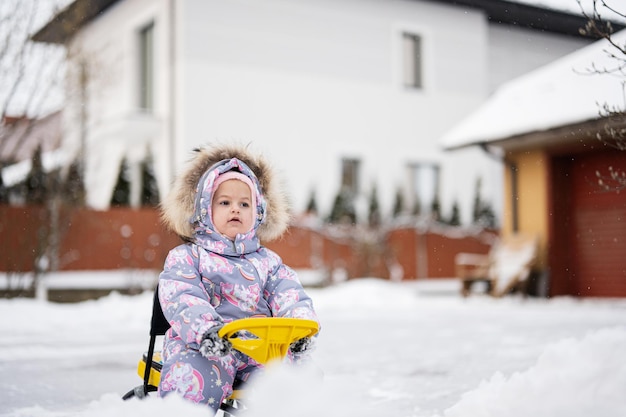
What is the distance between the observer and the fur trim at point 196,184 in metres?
3.49

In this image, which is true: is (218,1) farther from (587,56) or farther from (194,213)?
(194,213)

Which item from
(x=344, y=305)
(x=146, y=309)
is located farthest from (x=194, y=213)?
(x=344, y=305)

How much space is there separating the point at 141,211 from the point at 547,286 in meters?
7.75

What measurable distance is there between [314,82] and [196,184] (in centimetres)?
1566

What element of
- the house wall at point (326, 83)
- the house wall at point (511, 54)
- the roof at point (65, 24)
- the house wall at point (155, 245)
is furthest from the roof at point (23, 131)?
the house wall at point (511, 54)

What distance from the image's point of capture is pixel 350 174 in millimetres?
19875

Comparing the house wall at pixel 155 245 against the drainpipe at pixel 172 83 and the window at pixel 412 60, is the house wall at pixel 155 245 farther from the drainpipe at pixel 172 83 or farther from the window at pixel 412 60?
the window at pixel 412 60

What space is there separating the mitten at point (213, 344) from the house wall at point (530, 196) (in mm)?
12077

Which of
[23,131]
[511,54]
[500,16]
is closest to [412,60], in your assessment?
[500,16]

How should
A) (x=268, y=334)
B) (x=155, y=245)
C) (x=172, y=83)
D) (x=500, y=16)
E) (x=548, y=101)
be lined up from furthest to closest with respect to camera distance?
1. (x=500, y=16)
2. (x=172, y=83)
3. (x=155, y=245)
4. (x=548, y=101)
5. (x=268, y=334)

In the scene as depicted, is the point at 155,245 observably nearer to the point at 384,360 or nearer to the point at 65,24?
the point at 65,24

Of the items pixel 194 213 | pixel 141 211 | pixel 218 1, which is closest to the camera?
pixel 194 213

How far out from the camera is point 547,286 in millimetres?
14062

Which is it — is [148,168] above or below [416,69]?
below
